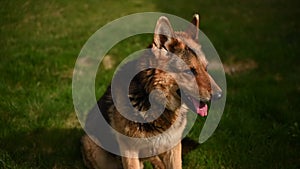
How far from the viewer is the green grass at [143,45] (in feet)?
14.3

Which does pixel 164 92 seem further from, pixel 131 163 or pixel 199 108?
pixel 131 163

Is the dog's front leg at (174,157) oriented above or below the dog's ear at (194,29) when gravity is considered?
below

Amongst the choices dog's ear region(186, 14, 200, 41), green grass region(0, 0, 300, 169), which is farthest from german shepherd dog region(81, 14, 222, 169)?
green grass region(0, 0, 300, 169)

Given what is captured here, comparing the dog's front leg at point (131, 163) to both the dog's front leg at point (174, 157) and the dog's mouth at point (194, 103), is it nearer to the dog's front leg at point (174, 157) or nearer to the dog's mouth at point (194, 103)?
the dog's front leg at point (174, 157)

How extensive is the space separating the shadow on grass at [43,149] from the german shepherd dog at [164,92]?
0.86 meters

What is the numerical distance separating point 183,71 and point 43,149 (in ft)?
6.78

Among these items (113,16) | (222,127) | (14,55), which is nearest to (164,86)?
(222,127)

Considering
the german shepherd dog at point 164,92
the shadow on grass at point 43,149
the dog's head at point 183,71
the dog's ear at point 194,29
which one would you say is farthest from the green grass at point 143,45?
the dog's ear at point 194,29

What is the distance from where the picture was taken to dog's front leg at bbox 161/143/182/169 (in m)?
3.77

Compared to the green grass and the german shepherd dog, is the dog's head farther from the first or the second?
the green grass

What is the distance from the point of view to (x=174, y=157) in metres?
3.79

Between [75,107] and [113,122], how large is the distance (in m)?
1.69

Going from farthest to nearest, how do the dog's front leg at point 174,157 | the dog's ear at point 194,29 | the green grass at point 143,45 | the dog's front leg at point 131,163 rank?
the green grass at point 143,45
the dog's front leg at point 174,157
the dog's ear at point 194,29
the dog's front leg at point 131,163

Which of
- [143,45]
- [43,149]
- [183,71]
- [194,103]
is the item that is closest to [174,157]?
[194,103]
